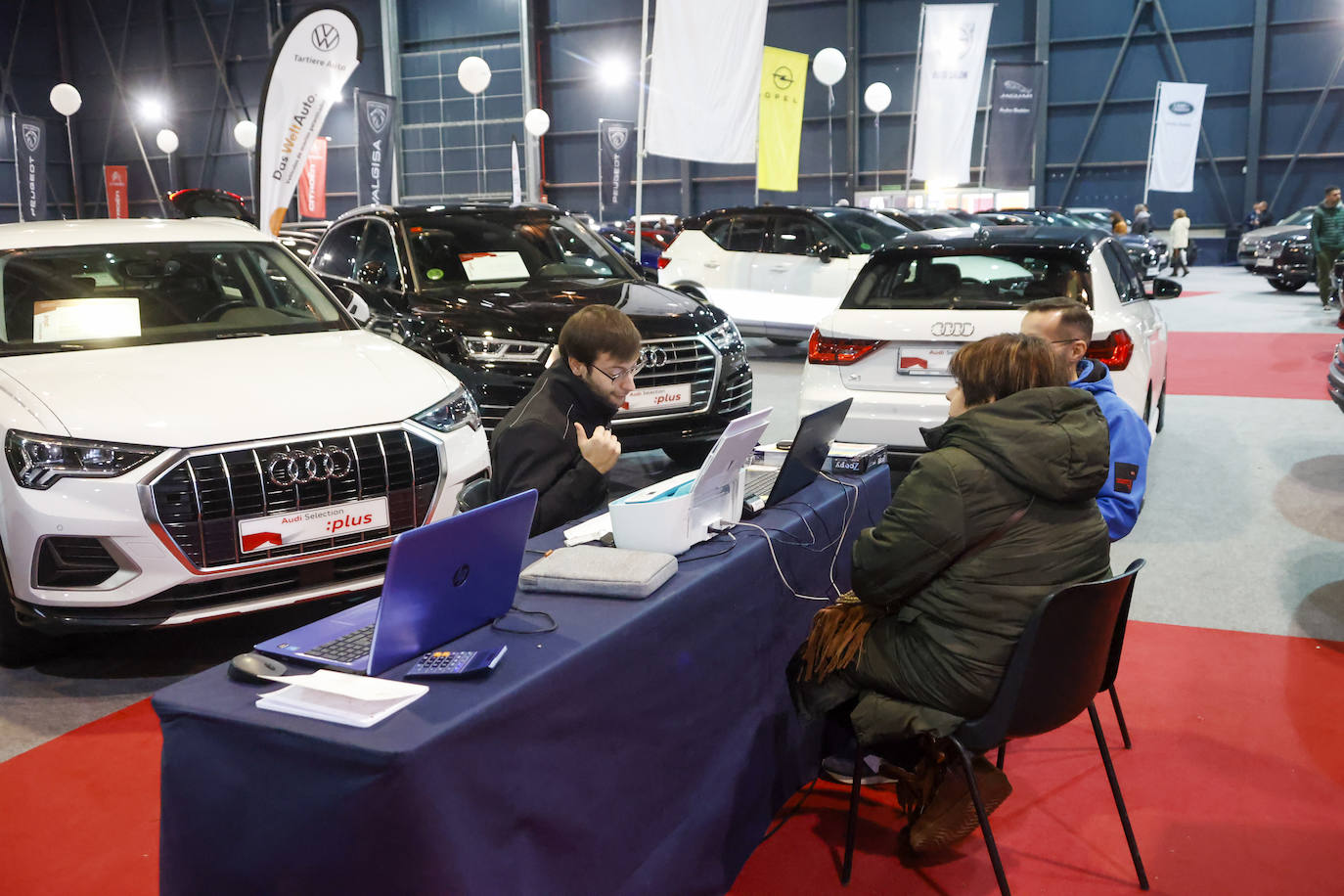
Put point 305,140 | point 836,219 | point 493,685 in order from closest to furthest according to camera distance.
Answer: point 493,685, point 305,140, point 836,219

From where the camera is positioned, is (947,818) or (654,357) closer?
(947,818)

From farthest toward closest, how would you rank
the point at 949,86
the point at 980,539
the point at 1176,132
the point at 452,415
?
the point at 1176,132 → the point at 949,86 → the point at 452,415 → the point at 980,539

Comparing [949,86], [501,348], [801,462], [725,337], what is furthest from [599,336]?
[949,86]

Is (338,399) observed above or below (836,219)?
below

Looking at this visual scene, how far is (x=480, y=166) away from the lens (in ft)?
91.0

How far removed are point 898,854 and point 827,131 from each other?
80.5ft

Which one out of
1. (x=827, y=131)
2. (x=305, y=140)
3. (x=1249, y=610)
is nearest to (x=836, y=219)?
(x=305, y=140)

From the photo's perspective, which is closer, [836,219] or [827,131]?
[836,219]

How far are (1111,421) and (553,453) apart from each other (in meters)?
1.82

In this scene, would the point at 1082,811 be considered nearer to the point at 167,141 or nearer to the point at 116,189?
the point at 116,189

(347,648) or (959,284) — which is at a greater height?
(959,284)

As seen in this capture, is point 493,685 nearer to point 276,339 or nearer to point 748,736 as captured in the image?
point 748,736

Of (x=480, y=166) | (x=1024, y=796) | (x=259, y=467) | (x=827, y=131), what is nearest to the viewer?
(x=1024, y=796)

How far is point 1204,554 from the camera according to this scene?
5.09 metres
